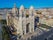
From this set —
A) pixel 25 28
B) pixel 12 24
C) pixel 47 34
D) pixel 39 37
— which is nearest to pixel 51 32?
pixel 47 34

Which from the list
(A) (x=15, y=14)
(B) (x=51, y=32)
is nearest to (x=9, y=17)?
(A) (x=15, y=14)

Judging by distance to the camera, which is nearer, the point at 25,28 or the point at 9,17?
the point at 25,28

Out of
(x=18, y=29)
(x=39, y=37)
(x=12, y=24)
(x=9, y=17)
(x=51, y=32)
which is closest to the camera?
(x=39, y=37)

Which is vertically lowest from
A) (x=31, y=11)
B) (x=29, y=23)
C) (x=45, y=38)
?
(x=45, y=38)

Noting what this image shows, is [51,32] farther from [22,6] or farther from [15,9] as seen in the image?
[15,9]

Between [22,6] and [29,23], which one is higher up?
[22,6]

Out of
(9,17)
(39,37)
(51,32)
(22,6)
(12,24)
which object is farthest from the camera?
(9,17)

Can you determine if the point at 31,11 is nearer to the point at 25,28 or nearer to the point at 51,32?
the point at 25,28

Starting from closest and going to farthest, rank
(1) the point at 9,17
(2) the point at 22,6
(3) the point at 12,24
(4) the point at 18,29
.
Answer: (2) the point at 22,6 → (4) the point at 18,29 → (3) the point at 12,24 → (1) the point at 9,17

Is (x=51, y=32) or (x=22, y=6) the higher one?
(x=22, y=6)
